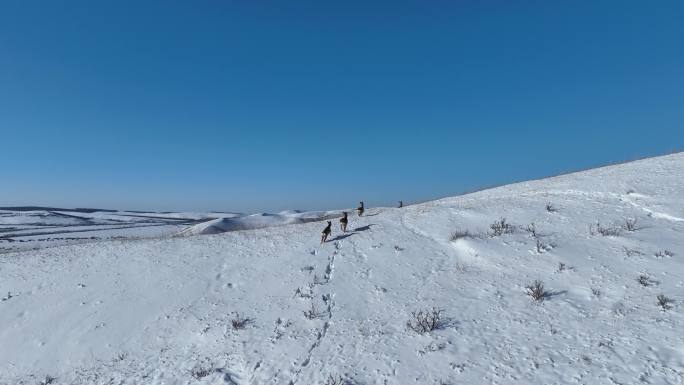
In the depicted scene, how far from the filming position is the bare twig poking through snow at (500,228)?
1532cm

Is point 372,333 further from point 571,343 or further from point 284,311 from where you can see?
point 571,343

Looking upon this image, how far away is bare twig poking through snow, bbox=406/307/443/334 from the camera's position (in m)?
9.85

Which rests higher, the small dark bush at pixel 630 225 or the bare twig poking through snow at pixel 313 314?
the small dark bush at pixel 630 225

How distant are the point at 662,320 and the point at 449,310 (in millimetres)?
4573

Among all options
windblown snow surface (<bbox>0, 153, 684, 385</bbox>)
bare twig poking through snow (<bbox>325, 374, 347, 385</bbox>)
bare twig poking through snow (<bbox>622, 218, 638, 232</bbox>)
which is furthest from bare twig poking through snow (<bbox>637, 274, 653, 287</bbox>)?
bare twig poking through snow (<bbox>325, 374, 347, 385</bbox>)

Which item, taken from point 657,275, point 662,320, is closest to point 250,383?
point 662,320

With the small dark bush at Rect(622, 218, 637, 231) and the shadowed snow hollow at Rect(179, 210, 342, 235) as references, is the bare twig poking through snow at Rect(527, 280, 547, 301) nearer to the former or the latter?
the small dark bush at Rect(622, 218, 637, 231)

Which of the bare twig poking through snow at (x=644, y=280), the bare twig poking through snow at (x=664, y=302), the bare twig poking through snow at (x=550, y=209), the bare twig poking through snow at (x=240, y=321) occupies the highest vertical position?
the bare twig poking through snow at (x=550, y=209)

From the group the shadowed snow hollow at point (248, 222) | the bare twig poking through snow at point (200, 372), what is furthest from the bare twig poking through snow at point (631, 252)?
the shadowed snow hollow at point (248, 222)

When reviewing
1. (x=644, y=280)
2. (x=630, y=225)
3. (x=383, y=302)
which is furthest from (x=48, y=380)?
(x=630, y=225)

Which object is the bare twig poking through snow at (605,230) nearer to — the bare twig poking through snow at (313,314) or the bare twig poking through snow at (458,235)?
the bare twig poking through snow at (458,235)

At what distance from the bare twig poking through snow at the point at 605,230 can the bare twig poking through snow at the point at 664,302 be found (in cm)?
471

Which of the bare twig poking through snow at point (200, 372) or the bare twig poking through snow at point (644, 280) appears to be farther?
the bare twig poking through snow at point (644, 280)

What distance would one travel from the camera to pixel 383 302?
471 inches
